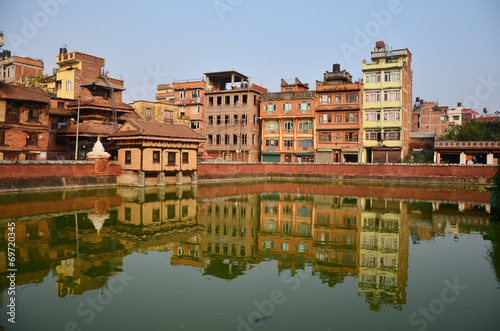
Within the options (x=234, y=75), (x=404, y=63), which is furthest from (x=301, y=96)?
(x=404, y=63)

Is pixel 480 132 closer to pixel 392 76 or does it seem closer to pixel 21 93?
pixel 392 76

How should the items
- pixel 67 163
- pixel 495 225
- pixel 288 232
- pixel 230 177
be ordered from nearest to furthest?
pixel 288 232, pixel 495 225, pixel 67 163, pixel 230 177

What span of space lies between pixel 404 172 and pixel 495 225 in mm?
31089

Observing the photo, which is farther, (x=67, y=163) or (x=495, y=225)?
(x=67, y=163)

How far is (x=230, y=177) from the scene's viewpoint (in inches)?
1989

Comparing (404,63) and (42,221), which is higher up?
Answer: (404,63)

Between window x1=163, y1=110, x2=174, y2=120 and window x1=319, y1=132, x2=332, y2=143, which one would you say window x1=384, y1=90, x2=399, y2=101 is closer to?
window x1=319, y1=132, x2=332, y2=143

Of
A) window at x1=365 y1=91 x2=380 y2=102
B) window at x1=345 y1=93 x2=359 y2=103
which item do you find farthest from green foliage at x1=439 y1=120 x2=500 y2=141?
window at x1=345 y1=93 x2=359 y2=103

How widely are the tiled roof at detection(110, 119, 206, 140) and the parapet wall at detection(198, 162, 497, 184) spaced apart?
503cm

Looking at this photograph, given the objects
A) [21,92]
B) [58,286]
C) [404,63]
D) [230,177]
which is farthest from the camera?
[404,63]

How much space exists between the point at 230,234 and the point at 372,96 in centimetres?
5008

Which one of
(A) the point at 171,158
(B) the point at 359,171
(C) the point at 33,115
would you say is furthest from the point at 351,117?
(C) the point at 33,115

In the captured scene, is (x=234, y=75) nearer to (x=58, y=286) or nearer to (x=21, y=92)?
(x=21, y=92)

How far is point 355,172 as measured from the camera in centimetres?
5341
